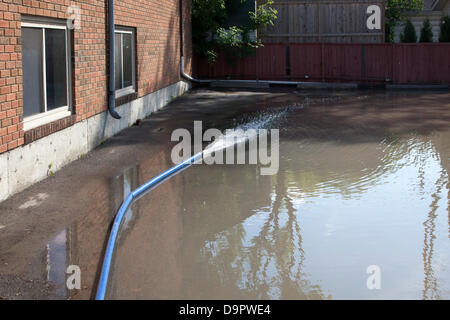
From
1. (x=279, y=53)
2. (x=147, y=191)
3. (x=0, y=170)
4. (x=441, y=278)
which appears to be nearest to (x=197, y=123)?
(x=147, y=191)

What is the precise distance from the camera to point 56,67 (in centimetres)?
984

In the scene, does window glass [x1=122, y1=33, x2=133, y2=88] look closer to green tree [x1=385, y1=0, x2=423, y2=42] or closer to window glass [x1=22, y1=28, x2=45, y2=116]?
window glass [x1=22, y1=28, x2=45, y2=116]

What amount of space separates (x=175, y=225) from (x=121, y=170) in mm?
3023

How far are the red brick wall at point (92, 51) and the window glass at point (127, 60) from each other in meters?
0.27

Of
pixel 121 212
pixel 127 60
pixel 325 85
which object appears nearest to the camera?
pixel 121 212

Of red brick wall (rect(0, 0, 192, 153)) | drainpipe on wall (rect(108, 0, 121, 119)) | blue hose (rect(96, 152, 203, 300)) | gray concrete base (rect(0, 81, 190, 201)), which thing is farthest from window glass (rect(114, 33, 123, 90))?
blue hose (rect(96, 152, 203, 300))

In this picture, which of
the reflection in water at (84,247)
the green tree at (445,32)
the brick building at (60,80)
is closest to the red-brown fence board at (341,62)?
the green tree at (445,32)

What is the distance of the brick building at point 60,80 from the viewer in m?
7.92

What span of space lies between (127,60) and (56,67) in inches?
181

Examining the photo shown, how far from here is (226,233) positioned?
6.70 metres

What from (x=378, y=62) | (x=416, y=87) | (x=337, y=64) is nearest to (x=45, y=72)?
(x=337, y=64)

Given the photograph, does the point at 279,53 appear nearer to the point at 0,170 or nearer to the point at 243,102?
the point at 243,102

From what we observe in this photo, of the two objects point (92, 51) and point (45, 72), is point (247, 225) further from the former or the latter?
point (92, 51)

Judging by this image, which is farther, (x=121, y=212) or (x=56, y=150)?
(x=56, y=150)
